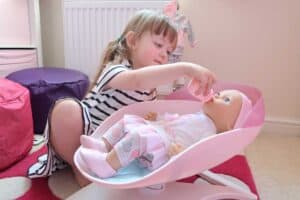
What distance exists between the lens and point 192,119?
2.57 feet

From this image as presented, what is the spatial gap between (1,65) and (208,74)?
1074 mm

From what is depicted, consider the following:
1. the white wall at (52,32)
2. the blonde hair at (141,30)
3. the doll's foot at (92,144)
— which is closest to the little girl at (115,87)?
the blonde hair at (141,30)

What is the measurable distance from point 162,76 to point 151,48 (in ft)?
0.57

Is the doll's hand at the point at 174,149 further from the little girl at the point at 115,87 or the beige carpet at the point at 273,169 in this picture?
the beige carpet at the point at 273,169

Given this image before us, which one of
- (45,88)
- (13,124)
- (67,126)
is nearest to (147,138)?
(67,126)

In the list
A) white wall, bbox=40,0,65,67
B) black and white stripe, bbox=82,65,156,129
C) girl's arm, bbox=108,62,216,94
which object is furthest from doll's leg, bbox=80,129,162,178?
white wall, bbox=40,0,65,67

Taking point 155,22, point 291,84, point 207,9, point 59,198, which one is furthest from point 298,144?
point 59,198

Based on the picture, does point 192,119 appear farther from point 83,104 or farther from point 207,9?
point 207,9

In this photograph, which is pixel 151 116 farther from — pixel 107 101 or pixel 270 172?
pixel 270 172

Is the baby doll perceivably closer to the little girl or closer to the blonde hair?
the little girl

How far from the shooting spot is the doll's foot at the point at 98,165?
26.7 inches

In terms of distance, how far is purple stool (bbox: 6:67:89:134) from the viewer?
1.26 m

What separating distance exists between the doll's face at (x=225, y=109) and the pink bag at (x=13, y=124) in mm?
578

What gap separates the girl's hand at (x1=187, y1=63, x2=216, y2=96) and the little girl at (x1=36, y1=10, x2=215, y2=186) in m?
0.10
